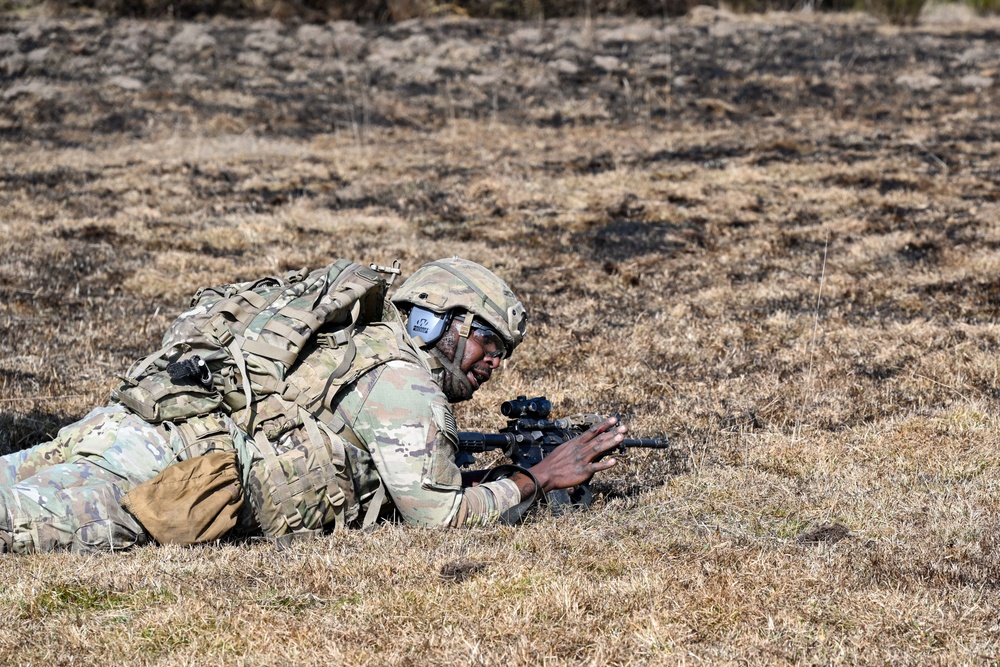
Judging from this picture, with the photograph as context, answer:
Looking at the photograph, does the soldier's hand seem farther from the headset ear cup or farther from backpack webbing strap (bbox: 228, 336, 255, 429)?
backpack webbing strap (bbox: 228, 336, 255, 429)

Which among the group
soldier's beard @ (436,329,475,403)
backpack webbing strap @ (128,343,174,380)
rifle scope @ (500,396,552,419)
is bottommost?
rifle scope @ (500,396,552,419)

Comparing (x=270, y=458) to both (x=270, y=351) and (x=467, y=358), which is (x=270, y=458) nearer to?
(x=270, y=351)

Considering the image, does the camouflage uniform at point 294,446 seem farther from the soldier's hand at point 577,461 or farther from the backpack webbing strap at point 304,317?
the soldier's hand at point 577,461

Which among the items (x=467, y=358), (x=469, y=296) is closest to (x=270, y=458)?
(x=467, y=358)

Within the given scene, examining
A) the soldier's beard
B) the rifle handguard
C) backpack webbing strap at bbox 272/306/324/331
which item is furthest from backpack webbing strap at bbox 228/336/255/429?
the rifle handguard

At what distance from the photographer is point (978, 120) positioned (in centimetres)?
1864

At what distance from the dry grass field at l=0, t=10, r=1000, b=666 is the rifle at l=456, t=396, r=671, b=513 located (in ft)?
0.78

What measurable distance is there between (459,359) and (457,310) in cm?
23

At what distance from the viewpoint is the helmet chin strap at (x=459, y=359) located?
505 cm

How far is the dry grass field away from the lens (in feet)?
13.2

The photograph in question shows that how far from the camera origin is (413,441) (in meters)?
4.63

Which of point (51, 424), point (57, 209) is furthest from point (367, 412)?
point (57, 209)

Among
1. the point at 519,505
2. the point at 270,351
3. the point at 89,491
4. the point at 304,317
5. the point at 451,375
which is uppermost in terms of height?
the point at 304,317

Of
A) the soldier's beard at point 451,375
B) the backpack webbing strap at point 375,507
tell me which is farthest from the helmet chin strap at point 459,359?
the backpack webbing strap at point 375,507
